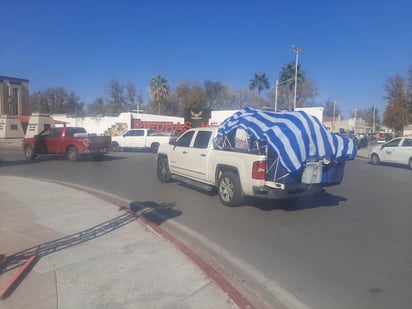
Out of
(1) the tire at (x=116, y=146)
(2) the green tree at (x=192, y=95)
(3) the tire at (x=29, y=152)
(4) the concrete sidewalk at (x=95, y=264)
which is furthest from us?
(2) the green tree at (x=192, y=95)

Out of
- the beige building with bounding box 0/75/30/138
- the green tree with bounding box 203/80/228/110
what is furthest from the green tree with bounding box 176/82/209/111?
the beige building with bounding box 0/75/30/138

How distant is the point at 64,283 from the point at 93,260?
2.11 feet

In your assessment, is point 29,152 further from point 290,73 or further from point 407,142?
point 290,73

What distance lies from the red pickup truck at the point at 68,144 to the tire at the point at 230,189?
419 inches

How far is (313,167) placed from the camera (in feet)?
22.7

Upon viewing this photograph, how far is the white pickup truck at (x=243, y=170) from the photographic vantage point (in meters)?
6.73

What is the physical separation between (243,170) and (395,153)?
14.3m

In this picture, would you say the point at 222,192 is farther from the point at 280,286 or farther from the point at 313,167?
the point at 280,286

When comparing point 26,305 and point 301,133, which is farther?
point 301,133

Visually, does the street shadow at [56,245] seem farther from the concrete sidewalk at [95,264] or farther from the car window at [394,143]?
the car window at [394,143]

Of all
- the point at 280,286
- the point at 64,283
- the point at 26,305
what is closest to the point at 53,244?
the point at 64,283

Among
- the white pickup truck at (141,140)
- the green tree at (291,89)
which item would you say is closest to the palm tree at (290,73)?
the green tree at (291,89)

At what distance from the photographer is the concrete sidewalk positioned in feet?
11.5

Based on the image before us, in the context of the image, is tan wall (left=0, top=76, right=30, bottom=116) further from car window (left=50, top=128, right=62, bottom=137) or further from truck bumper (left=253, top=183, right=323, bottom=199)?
truck bumper (left=253, top=183, right=323, bottom=199)
